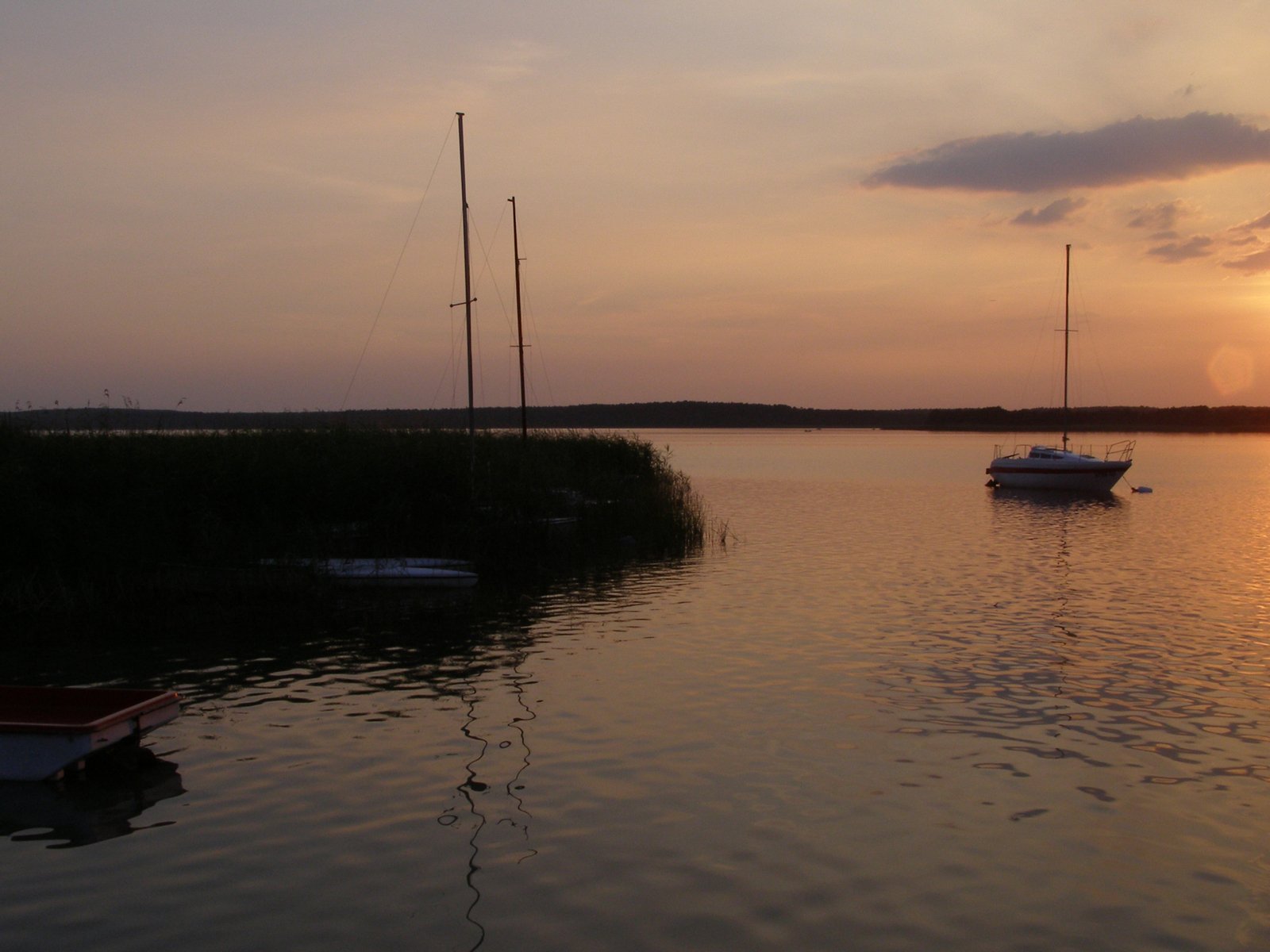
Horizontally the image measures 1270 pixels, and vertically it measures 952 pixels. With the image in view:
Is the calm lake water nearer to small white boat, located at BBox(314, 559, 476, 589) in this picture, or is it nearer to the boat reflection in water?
the boat reflection in water

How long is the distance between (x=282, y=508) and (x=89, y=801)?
16353 millimetres

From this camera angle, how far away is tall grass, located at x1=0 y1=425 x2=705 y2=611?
21.9 metres

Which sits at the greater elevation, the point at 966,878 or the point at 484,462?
the point at 484,462

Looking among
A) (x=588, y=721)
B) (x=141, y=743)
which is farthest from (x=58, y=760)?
(x=588, y=721)

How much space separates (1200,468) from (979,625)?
234ft

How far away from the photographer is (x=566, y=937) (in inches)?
308

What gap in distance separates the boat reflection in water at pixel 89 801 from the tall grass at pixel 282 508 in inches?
410

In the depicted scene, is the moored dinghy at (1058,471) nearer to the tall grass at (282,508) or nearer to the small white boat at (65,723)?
the tall grass at (282,508)

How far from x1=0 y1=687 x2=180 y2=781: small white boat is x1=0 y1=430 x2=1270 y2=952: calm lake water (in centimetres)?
34

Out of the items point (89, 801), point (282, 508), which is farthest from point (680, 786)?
point (282, 508)

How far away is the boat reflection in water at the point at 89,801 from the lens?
1002 centimetres

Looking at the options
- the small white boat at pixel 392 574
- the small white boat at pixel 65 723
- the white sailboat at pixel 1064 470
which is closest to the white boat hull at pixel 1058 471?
the white sailboat at pixel 1064 470

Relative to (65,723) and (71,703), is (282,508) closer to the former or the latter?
(71,703)

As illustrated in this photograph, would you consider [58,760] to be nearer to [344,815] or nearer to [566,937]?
[344,815]
